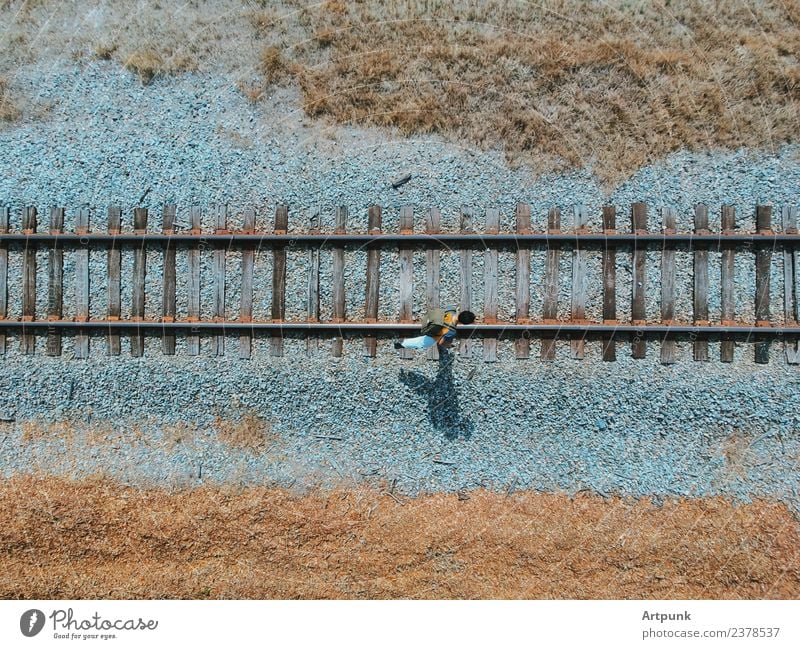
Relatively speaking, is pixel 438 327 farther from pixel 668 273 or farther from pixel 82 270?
pixel 82 270

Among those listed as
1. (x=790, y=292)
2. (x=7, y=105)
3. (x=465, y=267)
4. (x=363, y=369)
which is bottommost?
(x=363, y=369)

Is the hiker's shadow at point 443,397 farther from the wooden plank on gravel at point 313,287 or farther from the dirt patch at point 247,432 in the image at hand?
the dirt patch at point 247,432

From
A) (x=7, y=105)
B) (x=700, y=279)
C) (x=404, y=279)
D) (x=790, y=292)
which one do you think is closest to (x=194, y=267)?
(x=404, y=279)

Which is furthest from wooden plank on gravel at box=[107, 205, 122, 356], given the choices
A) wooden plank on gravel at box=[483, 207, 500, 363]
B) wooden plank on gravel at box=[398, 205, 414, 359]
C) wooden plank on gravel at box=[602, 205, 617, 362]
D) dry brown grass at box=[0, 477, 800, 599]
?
wooden plank on gravel at box=[602, 205, 617, 362]

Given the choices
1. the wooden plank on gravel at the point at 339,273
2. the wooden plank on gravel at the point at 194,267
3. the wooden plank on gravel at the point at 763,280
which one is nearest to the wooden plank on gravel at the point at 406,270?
the wooden plank on gravel at the point at 339,273

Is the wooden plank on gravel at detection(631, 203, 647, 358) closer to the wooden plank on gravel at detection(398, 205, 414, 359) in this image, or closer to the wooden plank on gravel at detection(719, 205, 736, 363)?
the wooden plank on gravel at detection(719, 205, 736, 363)

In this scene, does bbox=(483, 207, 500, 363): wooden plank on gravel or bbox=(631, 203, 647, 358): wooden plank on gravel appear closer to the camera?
bbox=(631, 203, 647, 358): wooden plank on gravel

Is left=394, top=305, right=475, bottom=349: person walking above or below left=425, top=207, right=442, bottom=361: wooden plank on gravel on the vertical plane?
below
